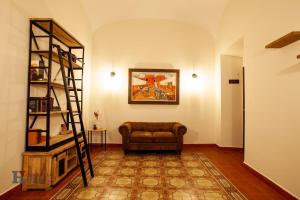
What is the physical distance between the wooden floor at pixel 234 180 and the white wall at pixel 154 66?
946mm

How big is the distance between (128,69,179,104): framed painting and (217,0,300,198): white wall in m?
2.19

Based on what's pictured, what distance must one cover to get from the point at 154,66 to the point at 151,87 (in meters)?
0.65

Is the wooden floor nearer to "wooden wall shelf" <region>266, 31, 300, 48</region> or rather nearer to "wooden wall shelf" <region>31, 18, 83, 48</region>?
"wooden wall shelf" <region>266, 31, 300, 48</region>

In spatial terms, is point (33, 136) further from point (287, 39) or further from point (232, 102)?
point (232, 102)

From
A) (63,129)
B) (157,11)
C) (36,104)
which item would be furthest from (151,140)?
(157,11)

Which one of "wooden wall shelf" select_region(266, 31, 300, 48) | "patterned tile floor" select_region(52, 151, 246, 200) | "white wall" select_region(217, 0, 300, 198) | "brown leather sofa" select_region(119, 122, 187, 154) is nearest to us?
"wooden wall shelf" select_region(266, 31, 300, 48)

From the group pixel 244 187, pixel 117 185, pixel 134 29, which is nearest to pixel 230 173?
pixel 244 187

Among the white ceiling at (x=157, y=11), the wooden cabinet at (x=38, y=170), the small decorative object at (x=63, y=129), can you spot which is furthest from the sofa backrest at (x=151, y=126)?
the white ceiling at (x=157, y=11)

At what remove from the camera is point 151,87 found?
17.7 feet

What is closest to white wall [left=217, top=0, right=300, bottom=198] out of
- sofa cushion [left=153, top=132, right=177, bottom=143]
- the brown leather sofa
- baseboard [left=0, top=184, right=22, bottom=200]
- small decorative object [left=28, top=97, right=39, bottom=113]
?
the brown leather sofa

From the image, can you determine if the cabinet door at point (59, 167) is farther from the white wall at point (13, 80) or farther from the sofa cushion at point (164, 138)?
the sofa cushion at point (164, 138)

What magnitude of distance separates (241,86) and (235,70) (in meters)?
0.48

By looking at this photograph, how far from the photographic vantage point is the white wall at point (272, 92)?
7.95ft

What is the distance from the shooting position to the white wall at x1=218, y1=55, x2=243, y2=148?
16.7ft
